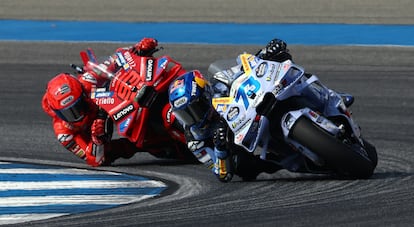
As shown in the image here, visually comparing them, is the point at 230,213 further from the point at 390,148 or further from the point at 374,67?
the point at 374,67

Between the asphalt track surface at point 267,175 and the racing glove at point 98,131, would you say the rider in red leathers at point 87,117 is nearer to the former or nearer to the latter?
the racing glove at point 98,131

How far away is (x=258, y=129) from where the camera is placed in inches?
317

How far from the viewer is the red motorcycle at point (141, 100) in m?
9.52

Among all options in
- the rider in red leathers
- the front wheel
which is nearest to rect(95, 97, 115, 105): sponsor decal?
the rider in red leathers

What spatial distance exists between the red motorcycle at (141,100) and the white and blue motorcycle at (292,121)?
4.23 ft

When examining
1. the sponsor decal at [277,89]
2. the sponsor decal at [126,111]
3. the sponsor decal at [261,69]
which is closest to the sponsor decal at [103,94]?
the sponsor decal at [126,111]

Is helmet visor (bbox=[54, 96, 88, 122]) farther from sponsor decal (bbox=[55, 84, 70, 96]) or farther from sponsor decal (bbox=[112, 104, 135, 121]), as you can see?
sponsor decal (bbox=[112, 104, 135, 121])

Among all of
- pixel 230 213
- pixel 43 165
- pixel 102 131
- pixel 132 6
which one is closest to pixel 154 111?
pixel 102 131

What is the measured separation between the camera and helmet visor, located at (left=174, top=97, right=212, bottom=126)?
334 inches

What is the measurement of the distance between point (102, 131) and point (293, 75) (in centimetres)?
243

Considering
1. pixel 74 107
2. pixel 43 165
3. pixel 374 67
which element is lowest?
pixel 374 67

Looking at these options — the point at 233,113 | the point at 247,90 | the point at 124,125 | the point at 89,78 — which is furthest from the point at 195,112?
the point at 89,78

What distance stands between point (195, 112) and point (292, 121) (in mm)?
1048

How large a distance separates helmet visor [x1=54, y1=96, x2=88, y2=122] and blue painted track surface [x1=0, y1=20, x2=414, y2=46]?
8492 mm
